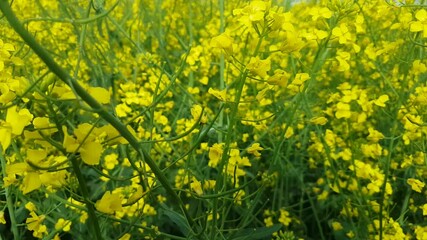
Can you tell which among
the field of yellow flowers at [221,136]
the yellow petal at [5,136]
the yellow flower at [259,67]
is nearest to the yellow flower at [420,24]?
the field of yellow flowers at [221,136]

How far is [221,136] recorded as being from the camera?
1.71 metres

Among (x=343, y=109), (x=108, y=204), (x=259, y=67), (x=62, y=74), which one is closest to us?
(x=62, y=74)

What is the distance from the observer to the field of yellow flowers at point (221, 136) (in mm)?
816

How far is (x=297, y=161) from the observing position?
2.20 m

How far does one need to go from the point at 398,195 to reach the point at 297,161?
1.32ft

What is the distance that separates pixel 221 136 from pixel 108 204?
0.89 metres

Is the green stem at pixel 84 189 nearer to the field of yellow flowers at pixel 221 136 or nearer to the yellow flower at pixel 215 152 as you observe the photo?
the field of yellow flowers at pixel 221 136

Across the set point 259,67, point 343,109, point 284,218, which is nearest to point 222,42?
point 259,67

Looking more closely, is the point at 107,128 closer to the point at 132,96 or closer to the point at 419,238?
the point at 132,96

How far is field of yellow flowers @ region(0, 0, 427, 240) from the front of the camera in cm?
82

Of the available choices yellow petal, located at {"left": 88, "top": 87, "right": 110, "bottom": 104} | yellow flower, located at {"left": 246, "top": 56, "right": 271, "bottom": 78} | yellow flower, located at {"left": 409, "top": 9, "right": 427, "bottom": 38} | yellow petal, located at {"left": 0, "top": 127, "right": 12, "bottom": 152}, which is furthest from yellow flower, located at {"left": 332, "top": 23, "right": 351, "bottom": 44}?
yellow petal, located at {"left": 0, "top": 127, "right": 12, "bottom": 152}

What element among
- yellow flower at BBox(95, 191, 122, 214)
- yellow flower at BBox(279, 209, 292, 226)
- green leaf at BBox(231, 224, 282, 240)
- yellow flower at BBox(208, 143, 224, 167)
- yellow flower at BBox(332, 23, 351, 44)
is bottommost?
yellow flower at BBox(279, 209, 292, 226)

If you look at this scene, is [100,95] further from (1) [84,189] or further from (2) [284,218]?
(2) [284,218]

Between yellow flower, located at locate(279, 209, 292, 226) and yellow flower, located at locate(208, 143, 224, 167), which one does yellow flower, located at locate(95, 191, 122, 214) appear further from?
yellow flower, located at locate(279, 209, 292, 226)
